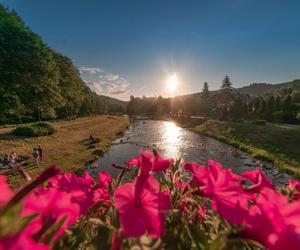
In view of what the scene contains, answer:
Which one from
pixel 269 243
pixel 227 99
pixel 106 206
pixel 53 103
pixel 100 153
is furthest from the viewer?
pixel 227 99

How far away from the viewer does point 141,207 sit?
87 cm

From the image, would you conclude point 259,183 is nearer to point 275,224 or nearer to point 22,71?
point 275,224

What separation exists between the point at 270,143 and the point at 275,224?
124 feet

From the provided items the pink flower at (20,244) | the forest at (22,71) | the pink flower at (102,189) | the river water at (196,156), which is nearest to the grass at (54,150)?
the river water at (196,156)

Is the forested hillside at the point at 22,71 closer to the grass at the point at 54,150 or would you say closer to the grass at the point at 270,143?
the grass at the point at 54,150

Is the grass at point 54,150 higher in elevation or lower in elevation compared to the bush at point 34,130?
lower

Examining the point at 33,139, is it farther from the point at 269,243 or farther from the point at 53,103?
the point at 269,243

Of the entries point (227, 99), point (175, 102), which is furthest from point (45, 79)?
point (175, 102)

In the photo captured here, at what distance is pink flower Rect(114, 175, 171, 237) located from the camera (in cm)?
78

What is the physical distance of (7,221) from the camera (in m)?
0.54

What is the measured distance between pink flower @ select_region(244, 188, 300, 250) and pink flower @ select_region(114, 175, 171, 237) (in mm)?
286

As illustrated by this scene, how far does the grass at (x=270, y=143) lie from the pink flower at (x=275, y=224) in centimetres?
2455

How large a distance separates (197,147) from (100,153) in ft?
49.5

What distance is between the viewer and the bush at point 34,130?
30.1 meters
